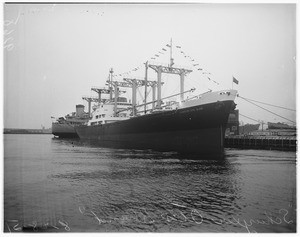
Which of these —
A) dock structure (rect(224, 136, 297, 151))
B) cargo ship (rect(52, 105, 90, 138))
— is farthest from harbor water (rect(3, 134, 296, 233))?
cargo ship (rect(52, 105, 90, 138))

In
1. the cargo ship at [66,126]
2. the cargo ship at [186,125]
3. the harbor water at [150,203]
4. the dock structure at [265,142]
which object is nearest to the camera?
the harbor water at [150,203]

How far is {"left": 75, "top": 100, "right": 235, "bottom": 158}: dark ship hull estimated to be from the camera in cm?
2866

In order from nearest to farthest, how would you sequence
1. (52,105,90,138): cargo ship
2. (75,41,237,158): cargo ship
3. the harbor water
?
1. the harbor water
2. (75,41,237,158): cargo ship
3. (52,105,90,138): cargo ship

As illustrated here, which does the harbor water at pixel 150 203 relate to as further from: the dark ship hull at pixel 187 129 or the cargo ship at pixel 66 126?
the cargo ship at pixel 66 126

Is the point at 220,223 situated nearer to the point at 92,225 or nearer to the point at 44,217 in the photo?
the point at 92,225

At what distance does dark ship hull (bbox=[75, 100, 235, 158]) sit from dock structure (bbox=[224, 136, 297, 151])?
12.8 metres

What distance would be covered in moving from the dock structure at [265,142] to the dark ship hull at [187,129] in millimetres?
12769

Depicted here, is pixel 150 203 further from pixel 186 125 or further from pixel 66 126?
pixel 66 126

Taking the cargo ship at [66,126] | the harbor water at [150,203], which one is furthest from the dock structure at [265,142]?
the cargo ship at [66,126]

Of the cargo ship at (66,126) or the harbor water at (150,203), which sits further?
the cargo ship at (66,126)

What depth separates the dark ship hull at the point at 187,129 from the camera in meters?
28.7

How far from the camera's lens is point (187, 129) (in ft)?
102

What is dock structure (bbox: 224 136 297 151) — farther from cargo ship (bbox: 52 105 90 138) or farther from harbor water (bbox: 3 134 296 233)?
cargo ship (bbox: 52 105 90 138)

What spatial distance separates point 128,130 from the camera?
42.4 meters
